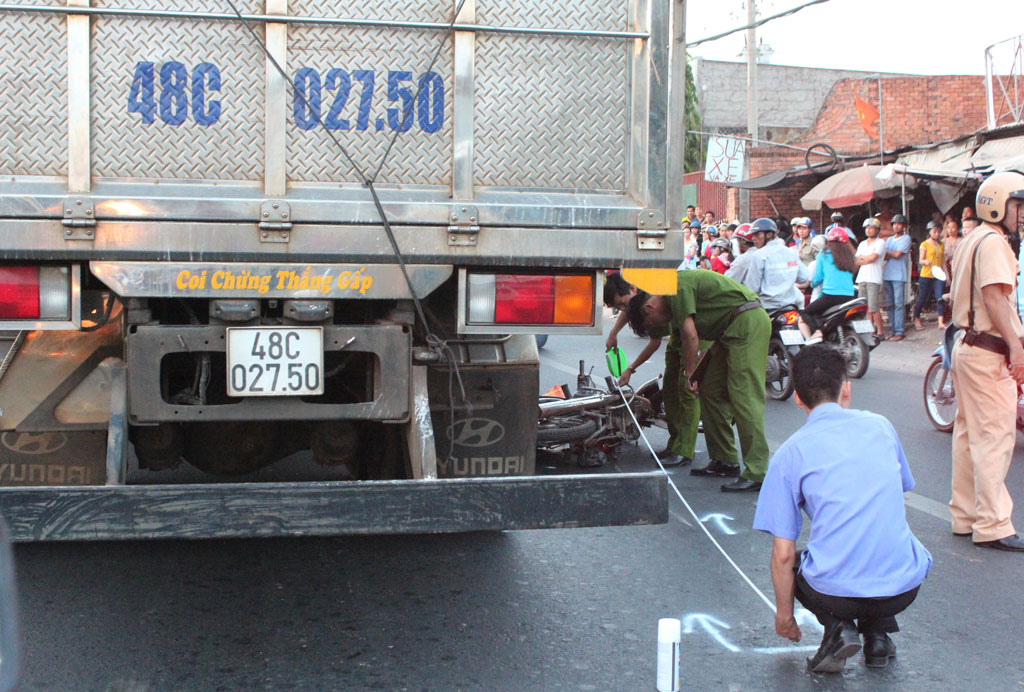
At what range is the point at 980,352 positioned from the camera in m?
5.46

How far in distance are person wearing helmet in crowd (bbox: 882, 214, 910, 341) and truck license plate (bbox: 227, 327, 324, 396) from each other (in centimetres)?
1343

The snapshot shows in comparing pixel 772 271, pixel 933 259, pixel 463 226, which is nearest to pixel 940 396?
pixel 772 271

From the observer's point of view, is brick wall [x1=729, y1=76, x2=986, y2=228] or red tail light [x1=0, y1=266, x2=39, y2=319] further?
brick wall [x1=729, y1=76, x2=986, y2=228]

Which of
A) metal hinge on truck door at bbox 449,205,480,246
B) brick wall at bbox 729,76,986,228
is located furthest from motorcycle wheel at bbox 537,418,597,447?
brick wall at bbox 729,76,986,228

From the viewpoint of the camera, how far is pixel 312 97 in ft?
12.9

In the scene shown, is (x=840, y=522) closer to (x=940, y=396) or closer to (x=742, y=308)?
(x=742, y=308)

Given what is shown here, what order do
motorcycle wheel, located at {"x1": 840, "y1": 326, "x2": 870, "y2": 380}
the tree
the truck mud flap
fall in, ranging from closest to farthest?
the truck mud flap < motorcycle wheel, located at {"x1": 840, "y1": 326, "x2": 870, "y2": 380} < the tree

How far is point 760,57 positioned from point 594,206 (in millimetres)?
51128

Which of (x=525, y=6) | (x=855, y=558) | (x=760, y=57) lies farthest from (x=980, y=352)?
(x=760, y=57)

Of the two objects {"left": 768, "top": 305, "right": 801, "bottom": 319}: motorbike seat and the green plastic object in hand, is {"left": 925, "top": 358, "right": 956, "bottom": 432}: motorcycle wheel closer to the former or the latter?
{"left": 768, "top": 305, "right": 801, "bottom": 319}: motorbike seat

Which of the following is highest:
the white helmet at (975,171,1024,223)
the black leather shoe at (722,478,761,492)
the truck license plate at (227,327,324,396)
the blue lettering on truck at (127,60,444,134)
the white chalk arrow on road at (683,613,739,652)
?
the blue lettering on truck at (127,60,444,134)

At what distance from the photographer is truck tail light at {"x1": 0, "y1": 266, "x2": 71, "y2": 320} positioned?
12.4ft

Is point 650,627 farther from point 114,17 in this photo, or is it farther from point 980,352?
point 114,17

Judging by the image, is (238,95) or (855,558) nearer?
(855,558)
